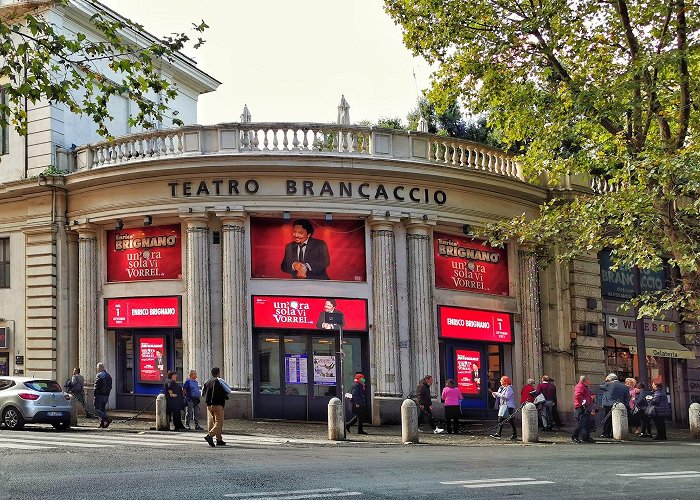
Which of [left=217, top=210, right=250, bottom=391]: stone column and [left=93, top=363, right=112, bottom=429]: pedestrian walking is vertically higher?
[left=217, top=210, right=250, bottom=391]: stone column

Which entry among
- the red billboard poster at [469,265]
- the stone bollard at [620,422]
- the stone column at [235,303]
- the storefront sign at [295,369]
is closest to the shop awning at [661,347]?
the red billboard poster at [469,265]

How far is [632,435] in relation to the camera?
27.8m

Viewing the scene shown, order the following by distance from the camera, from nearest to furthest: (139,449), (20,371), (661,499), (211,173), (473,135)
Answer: (661,499) < (139,449) < (211,173) < (20,371) < (473,135)

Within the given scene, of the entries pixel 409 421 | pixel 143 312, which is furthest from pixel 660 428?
pixel 143 312

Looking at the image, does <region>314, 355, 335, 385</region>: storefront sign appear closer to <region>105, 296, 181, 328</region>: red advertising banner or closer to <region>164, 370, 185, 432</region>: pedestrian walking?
<region>105, 296, 181, 328</region>: red advertising banner

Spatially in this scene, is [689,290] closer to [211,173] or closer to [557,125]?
[557,125]

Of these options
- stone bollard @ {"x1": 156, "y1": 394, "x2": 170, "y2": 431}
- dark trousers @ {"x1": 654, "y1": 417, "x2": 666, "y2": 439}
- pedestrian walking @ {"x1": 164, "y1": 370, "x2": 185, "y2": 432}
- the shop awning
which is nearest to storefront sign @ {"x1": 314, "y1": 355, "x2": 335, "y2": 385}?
pedestrian walking @ {"x1": 164, "y1": 370, "x2": 185, "y2": 432}

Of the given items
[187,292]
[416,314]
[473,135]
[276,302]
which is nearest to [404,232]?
[416,314]

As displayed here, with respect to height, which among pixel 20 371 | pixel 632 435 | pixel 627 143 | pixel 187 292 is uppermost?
pixel 627 143

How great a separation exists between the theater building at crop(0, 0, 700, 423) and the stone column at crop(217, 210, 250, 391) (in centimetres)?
4

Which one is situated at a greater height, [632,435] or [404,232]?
[404,232]

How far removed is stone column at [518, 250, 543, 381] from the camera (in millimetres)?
30812

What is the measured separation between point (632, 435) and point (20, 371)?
661 inches

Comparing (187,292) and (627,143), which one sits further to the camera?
(187,292)
